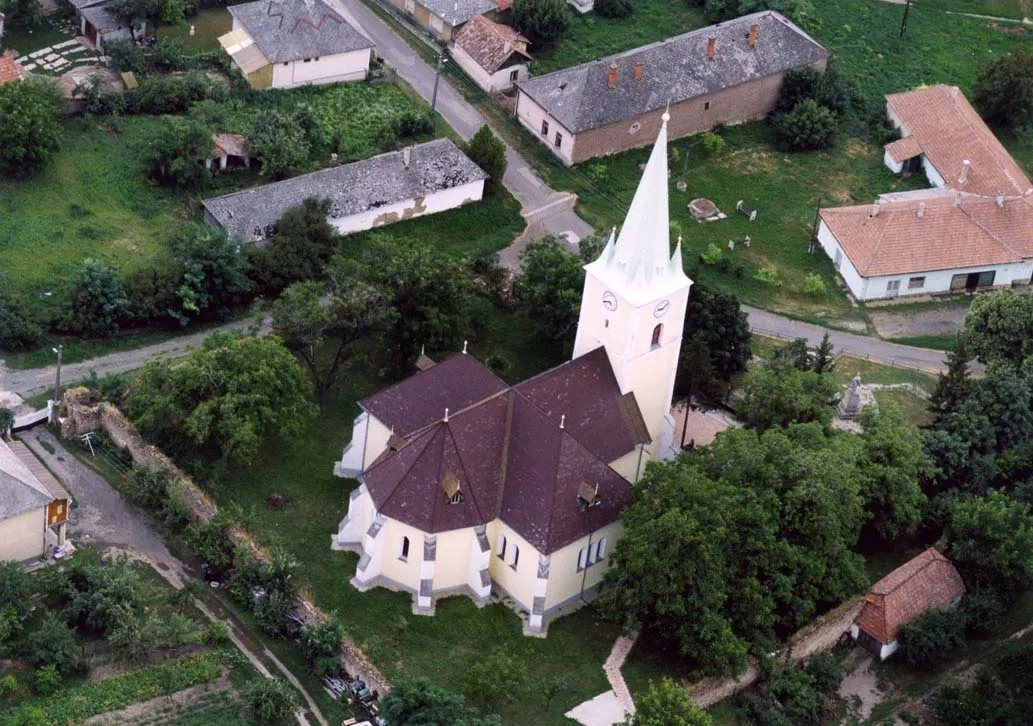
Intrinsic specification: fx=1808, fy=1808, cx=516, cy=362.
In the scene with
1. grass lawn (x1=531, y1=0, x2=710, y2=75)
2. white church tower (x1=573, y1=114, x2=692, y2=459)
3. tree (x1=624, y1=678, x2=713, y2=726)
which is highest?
white church tower (x1=573, y1=114, x2=692, y2=459)

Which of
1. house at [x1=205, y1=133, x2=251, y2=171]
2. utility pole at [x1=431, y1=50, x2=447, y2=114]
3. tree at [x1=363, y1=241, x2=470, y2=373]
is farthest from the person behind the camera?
utility pole at [x1=431, y1=50, x2=447, y2=114]

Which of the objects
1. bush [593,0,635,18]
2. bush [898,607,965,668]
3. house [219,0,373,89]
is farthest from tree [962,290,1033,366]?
house [219,0,373,89]

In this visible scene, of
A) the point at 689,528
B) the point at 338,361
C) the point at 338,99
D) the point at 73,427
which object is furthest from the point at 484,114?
the point at 689,528

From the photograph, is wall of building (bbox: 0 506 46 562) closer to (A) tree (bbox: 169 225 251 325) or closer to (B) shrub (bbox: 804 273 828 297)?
(A) tree (bbox: 169 225 251 325)

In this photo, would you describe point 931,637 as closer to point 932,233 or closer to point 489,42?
point 932,233

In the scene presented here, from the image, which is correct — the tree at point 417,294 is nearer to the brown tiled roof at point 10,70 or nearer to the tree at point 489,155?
the tree at point 489,155

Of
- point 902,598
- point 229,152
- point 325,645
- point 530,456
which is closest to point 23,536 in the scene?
point 325,645

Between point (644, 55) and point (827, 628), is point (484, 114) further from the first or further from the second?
point (827, 628)
